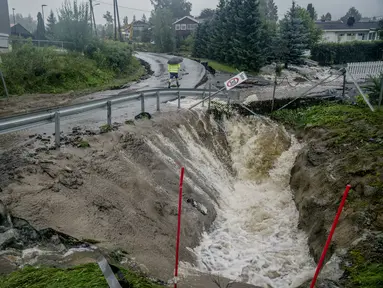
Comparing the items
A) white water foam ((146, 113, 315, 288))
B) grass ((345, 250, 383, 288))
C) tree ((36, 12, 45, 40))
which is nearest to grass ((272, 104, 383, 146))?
white water foam ((146, 113, 315, 288))

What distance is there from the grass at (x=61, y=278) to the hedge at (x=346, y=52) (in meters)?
47.9

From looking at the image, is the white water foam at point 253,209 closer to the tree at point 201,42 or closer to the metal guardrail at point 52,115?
the metal guardrail at point 52,115

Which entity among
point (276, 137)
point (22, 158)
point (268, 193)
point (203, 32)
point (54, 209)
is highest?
point (203, 32)

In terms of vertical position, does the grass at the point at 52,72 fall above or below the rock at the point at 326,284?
above

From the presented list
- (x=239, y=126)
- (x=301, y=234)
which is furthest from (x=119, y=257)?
(x=239, y=126)

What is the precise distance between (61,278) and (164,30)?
2206 inches

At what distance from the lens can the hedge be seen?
4625 centimetres

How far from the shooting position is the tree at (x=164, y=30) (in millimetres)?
55188

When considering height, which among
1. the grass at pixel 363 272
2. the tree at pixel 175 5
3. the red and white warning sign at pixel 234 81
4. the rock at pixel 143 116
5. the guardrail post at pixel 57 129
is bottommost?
the grass at pixel 363 272

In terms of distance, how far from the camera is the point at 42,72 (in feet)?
61.4

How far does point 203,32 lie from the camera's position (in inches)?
1791

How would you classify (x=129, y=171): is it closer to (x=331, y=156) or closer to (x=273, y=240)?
(x=273, y=240)

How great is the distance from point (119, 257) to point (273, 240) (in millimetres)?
4408

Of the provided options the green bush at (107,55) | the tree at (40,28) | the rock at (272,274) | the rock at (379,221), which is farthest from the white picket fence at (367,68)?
the tree at (40,28)
